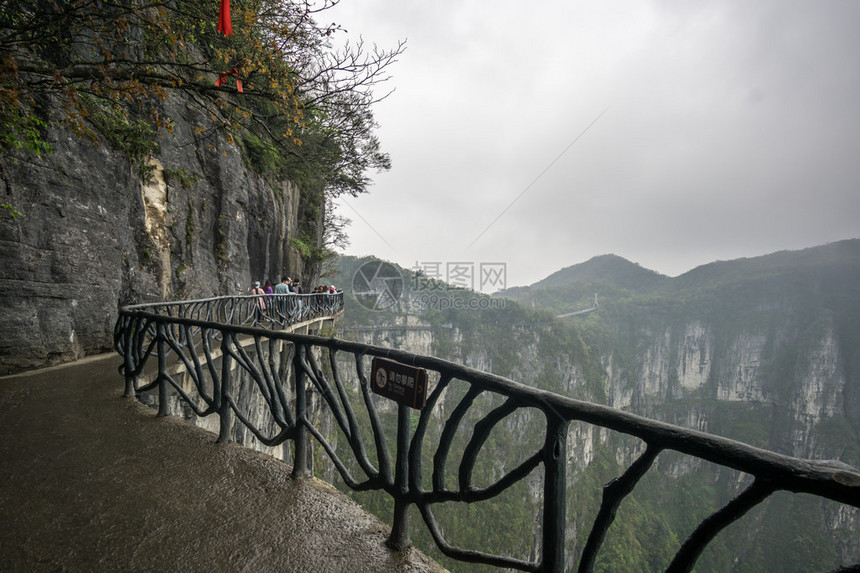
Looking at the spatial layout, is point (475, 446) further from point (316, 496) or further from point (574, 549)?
point (574, 549)

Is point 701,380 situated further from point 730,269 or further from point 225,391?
point 225,391

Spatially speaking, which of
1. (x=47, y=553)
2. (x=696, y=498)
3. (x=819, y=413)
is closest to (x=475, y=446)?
(x=47, y=553)

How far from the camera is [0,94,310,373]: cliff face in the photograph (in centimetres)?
501

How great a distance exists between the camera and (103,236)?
6.15 metres

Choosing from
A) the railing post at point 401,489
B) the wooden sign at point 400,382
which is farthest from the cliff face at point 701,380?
the wooden sign at point 400,382

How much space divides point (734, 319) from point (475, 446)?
5125 inches

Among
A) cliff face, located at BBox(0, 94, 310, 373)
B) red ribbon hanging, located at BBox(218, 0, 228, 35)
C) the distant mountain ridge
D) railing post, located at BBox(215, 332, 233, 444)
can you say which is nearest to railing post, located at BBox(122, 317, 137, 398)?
railing post, located at BBox(215, 332, 233, 444)

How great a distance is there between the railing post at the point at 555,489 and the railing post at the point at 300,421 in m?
1.55

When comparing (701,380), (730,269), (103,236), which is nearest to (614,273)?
(730,269)

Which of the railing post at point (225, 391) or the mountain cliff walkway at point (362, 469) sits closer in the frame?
the mountain cliff walkway at point (362, 469)

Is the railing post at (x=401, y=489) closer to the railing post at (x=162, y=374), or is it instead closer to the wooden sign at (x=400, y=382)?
the wooden sign at (x=400, y=382)

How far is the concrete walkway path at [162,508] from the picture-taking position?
1.72 meters

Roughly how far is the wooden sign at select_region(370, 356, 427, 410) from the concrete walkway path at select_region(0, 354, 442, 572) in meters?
0.79

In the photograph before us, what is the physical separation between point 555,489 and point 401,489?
0.90m
